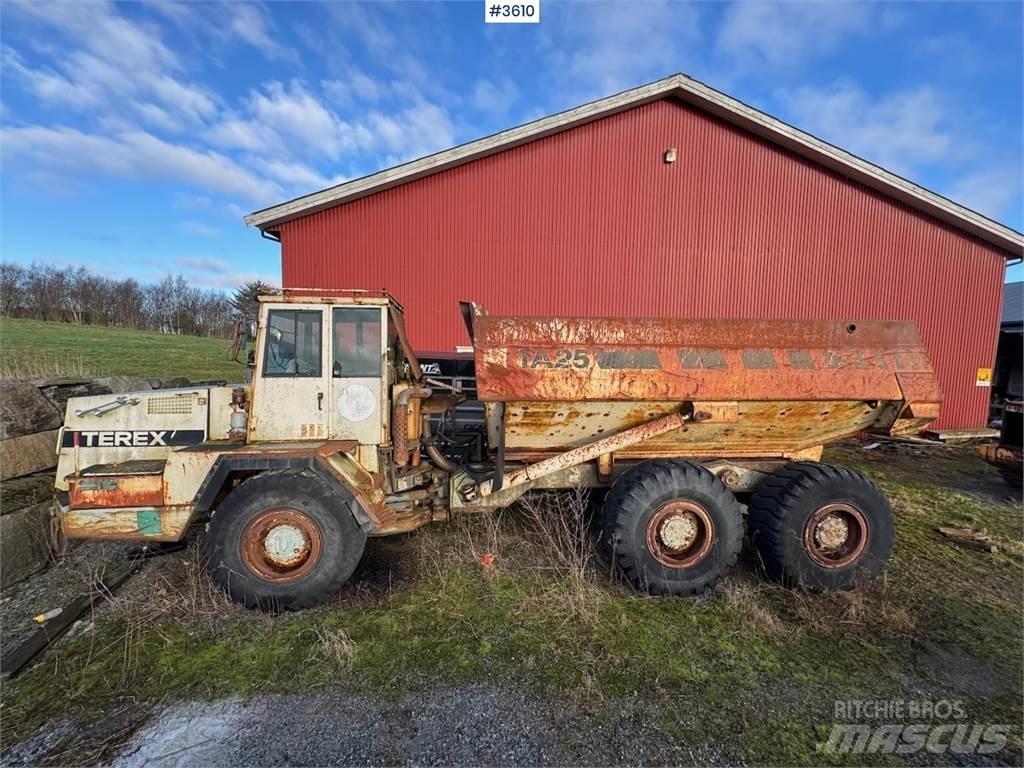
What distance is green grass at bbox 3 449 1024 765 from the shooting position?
104 inches

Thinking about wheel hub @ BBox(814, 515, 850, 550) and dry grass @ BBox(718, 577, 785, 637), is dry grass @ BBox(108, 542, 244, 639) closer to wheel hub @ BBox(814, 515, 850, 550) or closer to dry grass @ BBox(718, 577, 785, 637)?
dry grass @ BBox(718, 577, 785, 637)

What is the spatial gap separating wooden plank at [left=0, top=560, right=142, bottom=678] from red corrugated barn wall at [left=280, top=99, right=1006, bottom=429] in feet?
22.6

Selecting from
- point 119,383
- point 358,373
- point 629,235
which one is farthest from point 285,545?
point 629,235

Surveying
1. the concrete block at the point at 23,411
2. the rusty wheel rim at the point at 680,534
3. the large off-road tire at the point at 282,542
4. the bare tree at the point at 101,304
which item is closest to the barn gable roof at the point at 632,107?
the concrete block at the point at 23,411

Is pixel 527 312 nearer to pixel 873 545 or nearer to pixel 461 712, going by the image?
pixel 873 545

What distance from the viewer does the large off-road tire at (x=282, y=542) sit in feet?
11.3

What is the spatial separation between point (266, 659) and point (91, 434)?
2547 millimetres

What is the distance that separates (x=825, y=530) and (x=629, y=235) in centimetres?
769

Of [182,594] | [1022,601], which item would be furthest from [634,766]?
[1022,601]

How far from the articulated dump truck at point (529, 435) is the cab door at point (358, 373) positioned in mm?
16

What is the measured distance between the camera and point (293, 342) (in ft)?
12.6

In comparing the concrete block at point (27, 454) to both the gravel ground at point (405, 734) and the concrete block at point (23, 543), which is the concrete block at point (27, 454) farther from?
the gravel ground at point (405, 734)

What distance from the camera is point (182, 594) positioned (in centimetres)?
360

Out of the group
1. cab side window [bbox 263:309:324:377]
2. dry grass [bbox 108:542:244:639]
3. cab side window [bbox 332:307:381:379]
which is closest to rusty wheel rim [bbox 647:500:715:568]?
cab side window [bbox 332:307:381:379]
